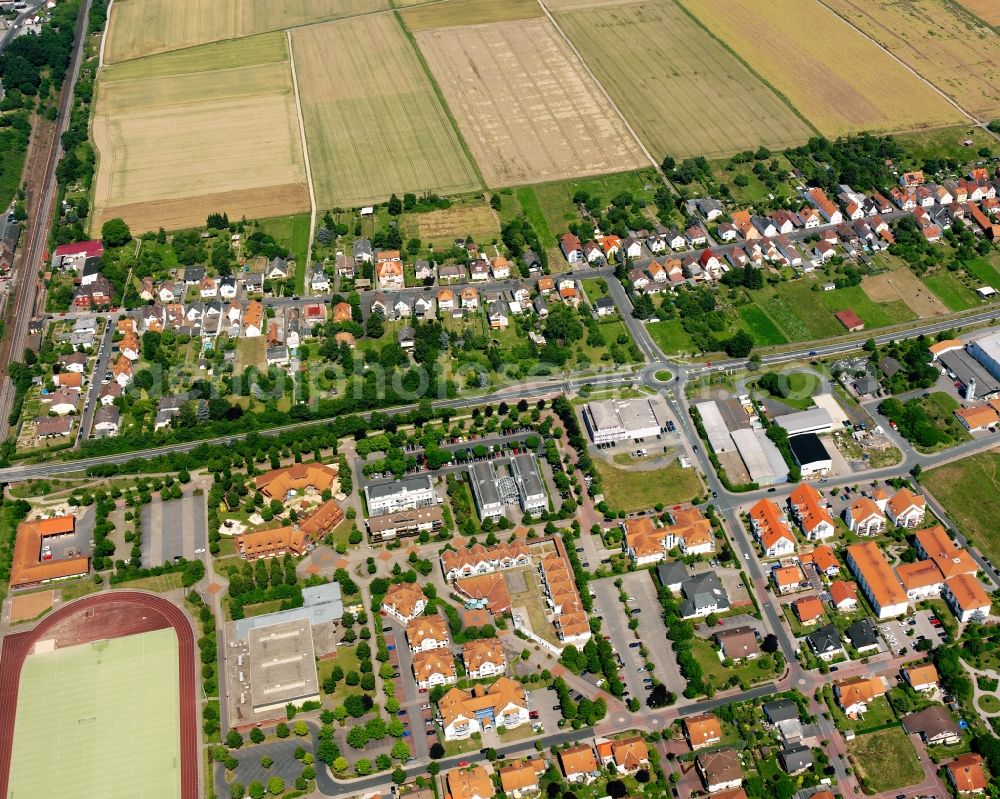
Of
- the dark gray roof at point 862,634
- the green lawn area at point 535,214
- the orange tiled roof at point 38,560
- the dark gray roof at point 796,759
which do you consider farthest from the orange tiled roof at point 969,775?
the green lawn area at point 535,214

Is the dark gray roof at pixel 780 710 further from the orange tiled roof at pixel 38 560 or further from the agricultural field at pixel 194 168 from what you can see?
the agricultural field at pixel 194 168

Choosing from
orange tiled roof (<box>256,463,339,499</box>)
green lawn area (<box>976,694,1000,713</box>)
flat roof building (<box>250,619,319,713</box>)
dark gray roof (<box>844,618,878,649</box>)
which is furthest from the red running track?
green lawn area (<box>976,694,1000,713</box>)

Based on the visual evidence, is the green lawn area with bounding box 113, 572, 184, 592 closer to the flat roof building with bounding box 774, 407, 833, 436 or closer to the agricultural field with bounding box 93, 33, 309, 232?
the flat roof building with bounding box 774, 407, 833, 436

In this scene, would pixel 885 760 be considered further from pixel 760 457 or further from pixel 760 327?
pixel 760 327

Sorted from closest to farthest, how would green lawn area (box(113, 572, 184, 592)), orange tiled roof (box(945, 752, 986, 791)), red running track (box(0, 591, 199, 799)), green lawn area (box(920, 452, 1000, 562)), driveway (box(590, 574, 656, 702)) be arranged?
1. orange tiled roof (box(945, 752, 986, 791))
2. driveway (box(590, 574, 656, 702))
3. red running track (box(0, 591, 199, 799))
4. green lawn area (box(113, 572, 184, 592))
5. green lawn area (box(920, 452, 1000, 562))

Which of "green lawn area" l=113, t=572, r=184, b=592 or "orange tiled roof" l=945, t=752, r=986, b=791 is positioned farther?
"green lawn area" l=113, t=572, r=184, b=592

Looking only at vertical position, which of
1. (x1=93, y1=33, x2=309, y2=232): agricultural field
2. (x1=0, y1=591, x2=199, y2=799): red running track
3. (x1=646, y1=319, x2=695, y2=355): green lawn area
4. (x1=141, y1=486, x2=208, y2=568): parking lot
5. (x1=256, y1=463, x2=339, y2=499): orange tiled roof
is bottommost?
(x1=0, y1=591, x2=199, y2=799): red running track
